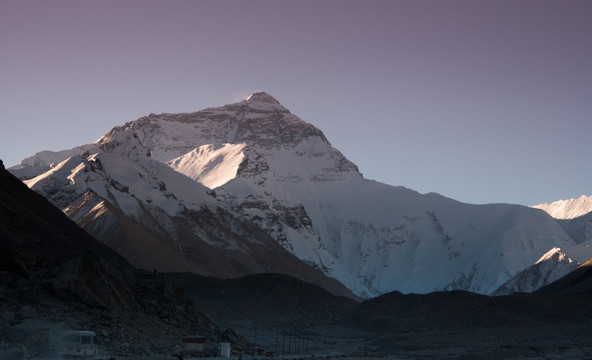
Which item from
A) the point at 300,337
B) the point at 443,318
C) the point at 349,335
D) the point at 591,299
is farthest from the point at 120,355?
the point at 591,299

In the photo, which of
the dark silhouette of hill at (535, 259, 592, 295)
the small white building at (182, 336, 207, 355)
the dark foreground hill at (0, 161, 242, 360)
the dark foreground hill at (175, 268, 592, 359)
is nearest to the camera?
the dark foreground hill at (0, 161, 242, 360)

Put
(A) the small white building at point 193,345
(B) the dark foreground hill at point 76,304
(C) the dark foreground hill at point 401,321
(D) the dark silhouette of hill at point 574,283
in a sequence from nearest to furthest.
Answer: (B) the dark foreground hill at point 76,304, (A) the small white building at point 193,345, (C) the dark foreground hill at point 401,321, (D) the dark silhouette of hill at point 574,283

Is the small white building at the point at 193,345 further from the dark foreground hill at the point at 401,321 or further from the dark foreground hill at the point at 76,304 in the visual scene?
the dark foreground hill at the point at 401,321

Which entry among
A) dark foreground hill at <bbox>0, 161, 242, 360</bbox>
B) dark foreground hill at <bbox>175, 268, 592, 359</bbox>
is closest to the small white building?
dark foreground hill at <bbox>0, 161, 242, 360</bbox>

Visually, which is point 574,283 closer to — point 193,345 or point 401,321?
point 401,321

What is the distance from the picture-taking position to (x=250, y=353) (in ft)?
241

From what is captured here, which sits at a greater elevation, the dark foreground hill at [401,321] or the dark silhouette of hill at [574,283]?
the dark silhouette of hill at [574,283]

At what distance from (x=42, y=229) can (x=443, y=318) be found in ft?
202

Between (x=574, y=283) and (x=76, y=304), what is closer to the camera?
(x=76, y=304)

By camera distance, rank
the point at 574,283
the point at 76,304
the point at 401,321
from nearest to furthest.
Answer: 1. the point at 76,304
2. the point at 401,321
3. the point at 574,283

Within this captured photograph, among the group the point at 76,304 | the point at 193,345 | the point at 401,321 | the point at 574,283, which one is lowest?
the point at 193,345

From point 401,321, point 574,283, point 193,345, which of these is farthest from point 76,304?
point 574,283

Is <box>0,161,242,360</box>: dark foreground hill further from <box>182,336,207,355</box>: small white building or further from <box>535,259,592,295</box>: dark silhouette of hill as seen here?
<box>535,259,592,295</box>: dark silhouette of hill

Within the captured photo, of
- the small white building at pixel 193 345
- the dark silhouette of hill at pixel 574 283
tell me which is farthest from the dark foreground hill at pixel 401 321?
the dark silhouette of hill at pixel 574 283
